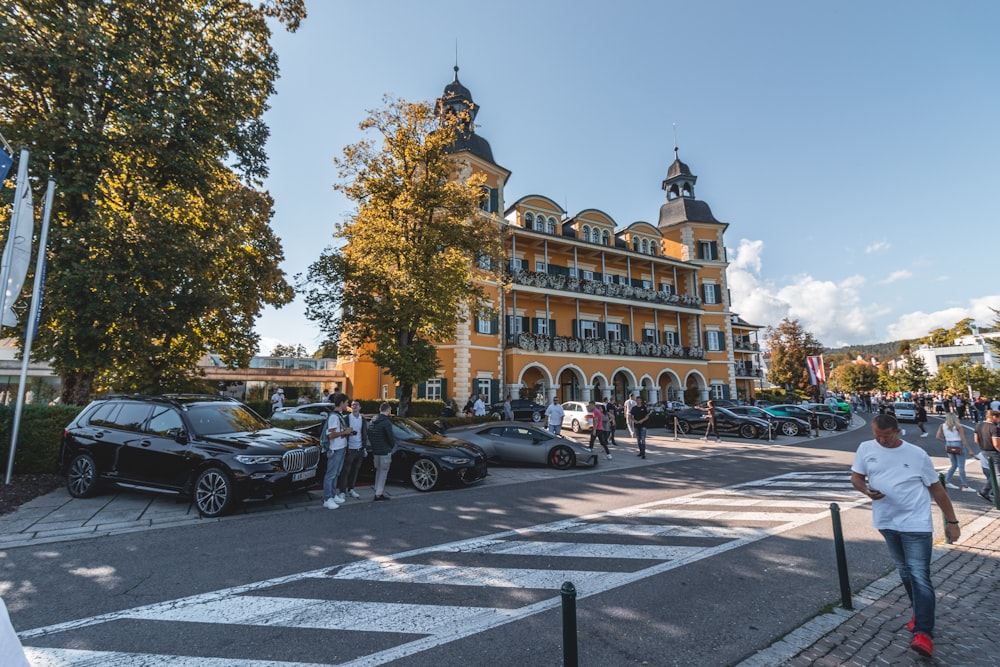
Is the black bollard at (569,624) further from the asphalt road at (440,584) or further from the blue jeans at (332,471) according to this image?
the blue jeans at (332,471)

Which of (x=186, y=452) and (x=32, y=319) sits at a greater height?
(x=32, y=319)

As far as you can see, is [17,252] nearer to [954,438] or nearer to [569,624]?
[569,624]

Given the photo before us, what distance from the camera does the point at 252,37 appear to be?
1340 cm

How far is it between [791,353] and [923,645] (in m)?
54.1

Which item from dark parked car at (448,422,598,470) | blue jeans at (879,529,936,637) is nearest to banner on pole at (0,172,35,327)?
dark parked car at (448,422,598,470)

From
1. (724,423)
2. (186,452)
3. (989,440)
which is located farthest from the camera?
(724,423)

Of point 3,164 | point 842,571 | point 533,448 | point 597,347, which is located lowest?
point 842,571

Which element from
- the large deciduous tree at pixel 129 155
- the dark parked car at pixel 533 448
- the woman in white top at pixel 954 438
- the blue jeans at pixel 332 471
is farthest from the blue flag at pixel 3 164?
the woman in white top at pixel 954 438

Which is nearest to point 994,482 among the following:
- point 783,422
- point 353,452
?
point 353,452

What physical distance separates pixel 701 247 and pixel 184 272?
3632 cm

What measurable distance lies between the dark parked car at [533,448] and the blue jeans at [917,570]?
8.55 meters

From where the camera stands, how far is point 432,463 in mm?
9086

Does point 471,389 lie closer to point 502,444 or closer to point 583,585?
point 502,444

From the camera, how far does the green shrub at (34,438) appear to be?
9.12 meters
